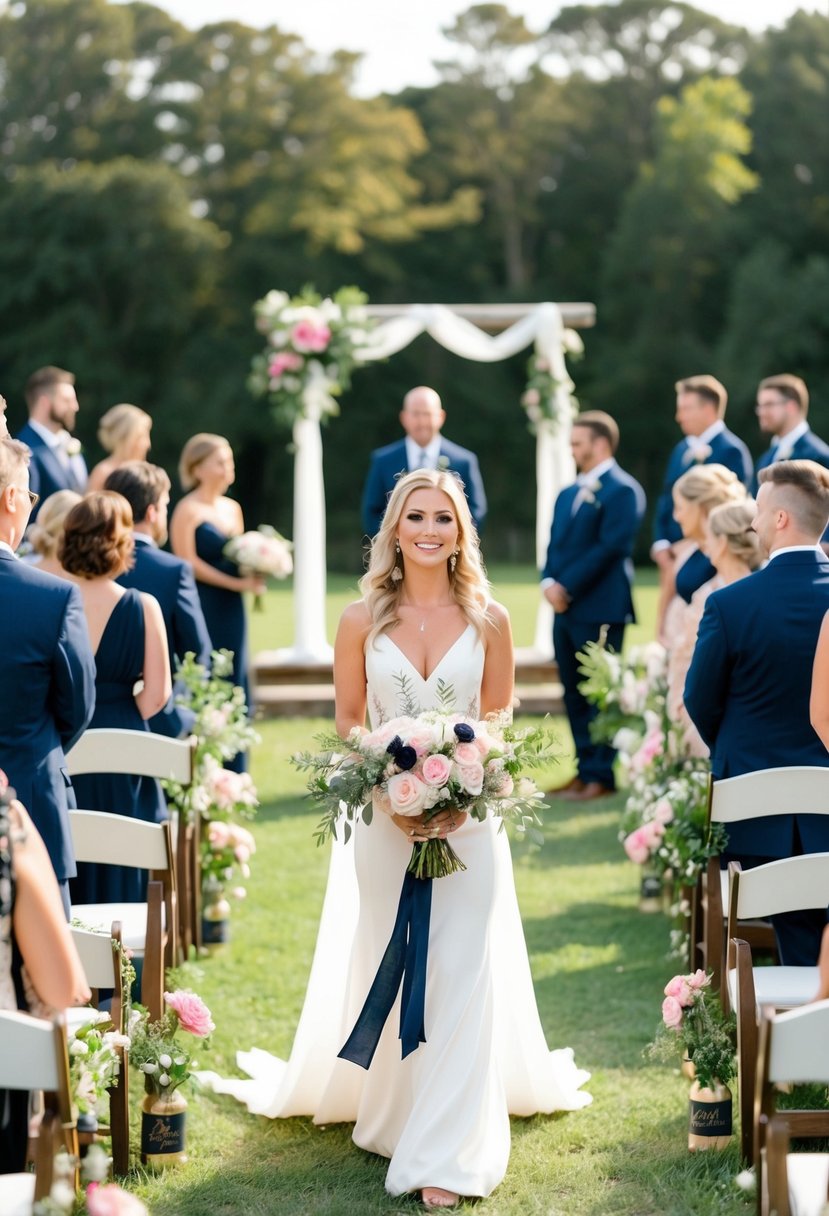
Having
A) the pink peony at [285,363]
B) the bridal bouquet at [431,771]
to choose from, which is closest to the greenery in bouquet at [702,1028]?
the bridal bouquet at [431,771]

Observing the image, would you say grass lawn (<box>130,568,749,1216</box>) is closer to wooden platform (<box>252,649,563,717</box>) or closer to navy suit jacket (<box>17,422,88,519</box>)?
navy suit jacket (<box>17,422,88,519</box>)

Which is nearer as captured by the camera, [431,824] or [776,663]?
[431,824]

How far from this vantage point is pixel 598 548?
9.85 meters

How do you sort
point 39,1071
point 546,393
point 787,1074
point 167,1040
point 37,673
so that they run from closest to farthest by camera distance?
point 39,1071
point 787,1074
point 37,673
point 167,1040
point 546,393

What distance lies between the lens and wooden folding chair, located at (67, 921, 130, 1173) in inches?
169

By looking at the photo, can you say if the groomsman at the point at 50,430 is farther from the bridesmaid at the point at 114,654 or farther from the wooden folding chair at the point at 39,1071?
the wooden folding chair at the point at 39,1071

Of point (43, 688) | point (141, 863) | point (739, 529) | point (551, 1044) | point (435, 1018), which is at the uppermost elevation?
point (739, 529)

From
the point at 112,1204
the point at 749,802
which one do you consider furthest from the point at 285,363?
the point at 112,1204

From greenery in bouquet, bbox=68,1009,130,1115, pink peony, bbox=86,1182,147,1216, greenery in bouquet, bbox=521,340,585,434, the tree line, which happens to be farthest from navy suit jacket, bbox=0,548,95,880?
the tree line

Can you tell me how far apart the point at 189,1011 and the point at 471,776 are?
4.03ft

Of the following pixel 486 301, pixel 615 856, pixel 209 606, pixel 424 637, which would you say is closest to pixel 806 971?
pixel 424 637

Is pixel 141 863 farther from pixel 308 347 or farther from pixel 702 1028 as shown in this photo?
pixel 308 347

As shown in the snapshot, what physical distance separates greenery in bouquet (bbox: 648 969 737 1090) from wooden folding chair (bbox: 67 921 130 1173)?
5.23 feet

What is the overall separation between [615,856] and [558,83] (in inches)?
1553
